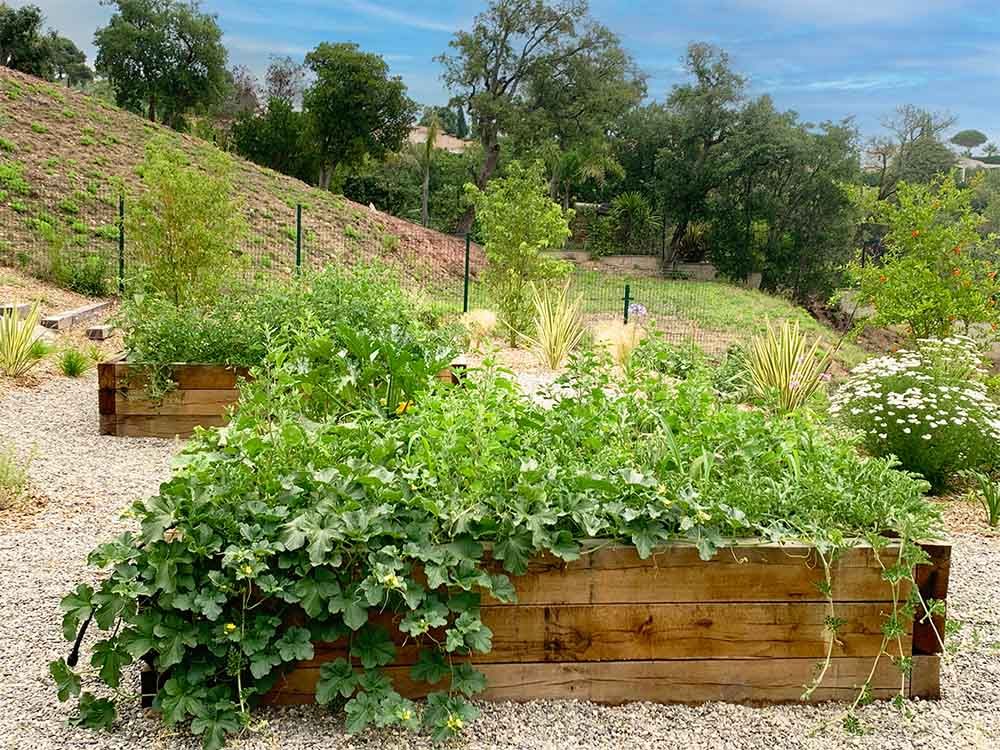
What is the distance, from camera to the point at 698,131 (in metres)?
28.1

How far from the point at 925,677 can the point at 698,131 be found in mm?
27614

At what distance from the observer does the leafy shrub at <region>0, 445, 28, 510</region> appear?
145 inches

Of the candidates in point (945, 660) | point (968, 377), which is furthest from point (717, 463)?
point (968, 377)

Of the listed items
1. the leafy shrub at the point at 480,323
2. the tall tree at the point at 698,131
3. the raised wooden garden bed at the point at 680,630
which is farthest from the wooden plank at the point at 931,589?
the tall tree at the point at 698,131

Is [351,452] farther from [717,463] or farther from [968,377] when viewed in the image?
[968,377]

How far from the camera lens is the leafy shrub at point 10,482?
3693 mm

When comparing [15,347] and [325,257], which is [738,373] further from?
[325,257]

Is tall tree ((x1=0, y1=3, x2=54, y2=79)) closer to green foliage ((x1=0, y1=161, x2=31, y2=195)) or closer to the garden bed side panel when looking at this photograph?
green foliage ((x1=0, y1=161, x2=31, y2=195))

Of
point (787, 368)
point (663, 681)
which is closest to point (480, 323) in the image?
point (787, 368)

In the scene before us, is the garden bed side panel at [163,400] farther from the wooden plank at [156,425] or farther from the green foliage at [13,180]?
the green foliage at [13,180]

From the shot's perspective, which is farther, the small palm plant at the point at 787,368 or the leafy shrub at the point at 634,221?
the leafy shrub at the point at 634,221

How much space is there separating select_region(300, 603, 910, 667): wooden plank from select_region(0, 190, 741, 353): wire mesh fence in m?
4.90

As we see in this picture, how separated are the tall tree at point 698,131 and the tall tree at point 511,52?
2.98 m

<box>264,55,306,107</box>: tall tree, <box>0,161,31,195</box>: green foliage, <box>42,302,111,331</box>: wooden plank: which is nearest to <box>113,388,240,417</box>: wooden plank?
<box>42,302,111,331</box>: wooden plank
